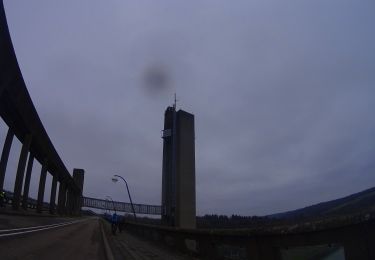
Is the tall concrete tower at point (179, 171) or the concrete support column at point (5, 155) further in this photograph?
the tall concrete tower at point (179, 171)

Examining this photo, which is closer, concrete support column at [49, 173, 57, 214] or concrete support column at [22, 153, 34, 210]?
concrete support column at [22, 153, 34, 210]

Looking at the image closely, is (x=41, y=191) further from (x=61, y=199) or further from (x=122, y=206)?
(x=122, y=206)

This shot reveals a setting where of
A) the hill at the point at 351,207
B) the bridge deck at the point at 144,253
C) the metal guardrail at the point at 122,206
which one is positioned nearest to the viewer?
the hill at the point at 351,207

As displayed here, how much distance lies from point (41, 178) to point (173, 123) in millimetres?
19126

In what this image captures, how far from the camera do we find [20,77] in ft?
89.0

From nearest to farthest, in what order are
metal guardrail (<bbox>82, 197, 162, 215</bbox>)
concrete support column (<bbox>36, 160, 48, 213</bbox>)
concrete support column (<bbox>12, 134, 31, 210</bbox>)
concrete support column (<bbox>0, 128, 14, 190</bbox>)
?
concrete support column (<bbox>0, 128, 14, 190</bbox>) → concrete support column (<bbox>12, 134, 31, 210</bbox>) → concrete support column (<bbox>36, 160, 48, 213</bbox>) → metal guardrail (<bbox>82, 197, 162, 215</bbox>)

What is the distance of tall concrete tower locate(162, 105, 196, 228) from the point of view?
1864 inches

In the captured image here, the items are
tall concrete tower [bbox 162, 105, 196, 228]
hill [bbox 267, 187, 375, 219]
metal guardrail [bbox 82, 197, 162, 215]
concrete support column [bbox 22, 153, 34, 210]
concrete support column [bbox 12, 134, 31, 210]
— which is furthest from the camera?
metal guardrail [bbox 82, 197, 162, 215]

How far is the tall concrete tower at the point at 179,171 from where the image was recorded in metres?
47.3

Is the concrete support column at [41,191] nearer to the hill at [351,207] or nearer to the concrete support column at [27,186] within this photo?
the concrete support column at [27,186]

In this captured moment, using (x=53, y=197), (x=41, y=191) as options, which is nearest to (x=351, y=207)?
(x=41, y=191)

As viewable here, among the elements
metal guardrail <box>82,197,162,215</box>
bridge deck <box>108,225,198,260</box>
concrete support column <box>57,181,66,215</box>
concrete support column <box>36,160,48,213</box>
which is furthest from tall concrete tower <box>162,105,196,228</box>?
metal guardrail <box>82,197,162,215</box>

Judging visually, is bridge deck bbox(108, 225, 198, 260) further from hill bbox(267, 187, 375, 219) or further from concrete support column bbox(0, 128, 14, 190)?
concrete support column bbox(0, 128, 14, 190)

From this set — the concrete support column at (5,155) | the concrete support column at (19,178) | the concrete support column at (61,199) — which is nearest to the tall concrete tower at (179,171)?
the concrete support column at (19,178)
